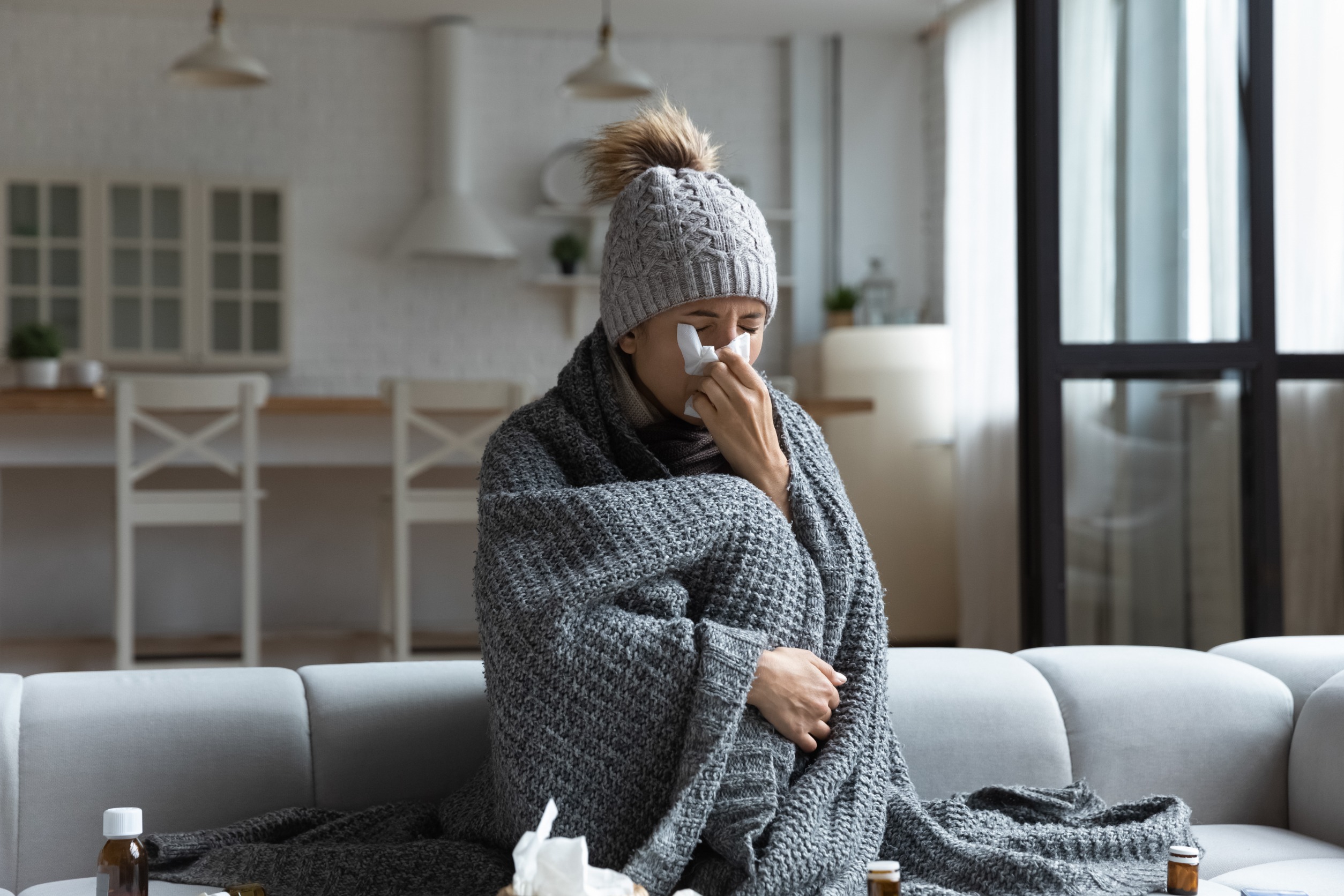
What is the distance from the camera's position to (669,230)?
58.8 inches

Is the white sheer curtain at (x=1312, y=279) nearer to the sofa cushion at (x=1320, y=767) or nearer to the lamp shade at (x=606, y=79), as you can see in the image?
the sofa cushion at (x=1320, y=767)

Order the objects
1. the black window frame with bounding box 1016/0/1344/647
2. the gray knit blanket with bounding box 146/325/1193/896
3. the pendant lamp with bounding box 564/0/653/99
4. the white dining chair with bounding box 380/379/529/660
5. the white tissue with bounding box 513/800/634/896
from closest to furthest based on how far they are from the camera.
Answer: the white tissue with bounding box 513/800/634/896, the gray knit blanket with bounding box 146/325/1193/896, the black window frame with bounding box 1016/0/1344/647, the white dining chair with bounding box 380/379/529/660, the pendant lamp with bounding box 564/0/653/99

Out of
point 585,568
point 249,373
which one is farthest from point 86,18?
point 585,568

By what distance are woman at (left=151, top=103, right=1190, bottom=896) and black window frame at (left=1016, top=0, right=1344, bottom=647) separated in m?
1.33

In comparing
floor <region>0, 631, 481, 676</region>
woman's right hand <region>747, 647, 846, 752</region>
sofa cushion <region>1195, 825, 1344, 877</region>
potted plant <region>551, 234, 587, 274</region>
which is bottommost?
floor <region>0, 631, 481, 676</region>

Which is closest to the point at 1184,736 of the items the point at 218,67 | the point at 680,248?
the point at 680,248

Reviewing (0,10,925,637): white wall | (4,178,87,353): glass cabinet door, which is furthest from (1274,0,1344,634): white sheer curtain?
(4,178,87,353): glass cabinet door

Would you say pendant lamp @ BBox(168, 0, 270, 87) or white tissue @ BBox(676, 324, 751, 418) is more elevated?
pendant lamp @ BBox(168, 0, 270, 87)

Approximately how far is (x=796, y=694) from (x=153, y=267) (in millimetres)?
5353

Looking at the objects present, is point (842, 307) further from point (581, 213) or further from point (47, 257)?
point (47, 257)

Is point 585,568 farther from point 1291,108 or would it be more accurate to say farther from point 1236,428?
point 1291,108

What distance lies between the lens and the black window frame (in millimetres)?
2889

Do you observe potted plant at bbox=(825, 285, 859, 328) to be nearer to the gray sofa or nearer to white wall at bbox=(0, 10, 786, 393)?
white wall at bbox=(0, 10, 786, 393)

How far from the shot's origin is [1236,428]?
10.0ft
